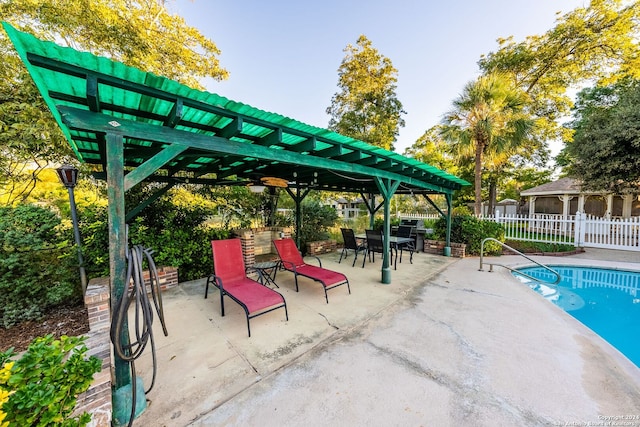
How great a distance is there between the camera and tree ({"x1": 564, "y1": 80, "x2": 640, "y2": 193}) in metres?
9.19

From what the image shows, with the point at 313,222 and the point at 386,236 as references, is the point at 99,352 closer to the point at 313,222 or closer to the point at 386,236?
the point at 386,236

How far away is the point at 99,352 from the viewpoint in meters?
1.96

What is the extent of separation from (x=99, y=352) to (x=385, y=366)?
2.63m

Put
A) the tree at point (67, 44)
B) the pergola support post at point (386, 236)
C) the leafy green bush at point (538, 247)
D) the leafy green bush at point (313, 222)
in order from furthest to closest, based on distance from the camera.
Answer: the leafy green bush at point (538, 247)
the leafy green bush at point (313, 222)
the pergola support post at point (386, 236)
the tree at point (67, 44)

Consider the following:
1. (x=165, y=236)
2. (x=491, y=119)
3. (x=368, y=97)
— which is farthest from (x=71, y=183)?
(x=368, y=97)

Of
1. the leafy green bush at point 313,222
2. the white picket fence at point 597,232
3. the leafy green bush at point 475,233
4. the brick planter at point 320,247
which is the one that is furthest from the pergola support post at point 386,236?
the white picket fence at point 597,232

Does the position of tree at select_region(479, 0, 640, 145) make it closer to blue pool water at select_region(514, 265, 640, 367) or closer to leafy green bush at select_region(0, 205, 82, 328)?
blue pool water at select_region(514, 265, 640, 367)

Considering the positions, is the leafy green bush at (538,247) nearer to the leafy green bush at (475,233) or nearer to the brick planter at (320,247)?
the leafy green bush at (475,233)

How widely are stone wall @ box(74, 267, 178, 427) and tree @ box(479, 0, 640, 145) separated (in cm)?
1635

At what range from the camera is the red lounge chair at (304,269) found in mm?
4297

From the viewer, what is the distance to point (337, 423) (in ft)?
6.27

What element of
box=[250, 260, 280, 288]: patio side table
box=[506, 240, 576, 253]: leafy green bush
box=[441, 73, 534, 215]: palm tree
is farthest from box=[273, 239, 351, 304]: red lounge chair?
box=[441, 73, 534, 215]: palm tree

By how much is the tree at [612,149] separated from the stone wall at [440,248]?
781cm

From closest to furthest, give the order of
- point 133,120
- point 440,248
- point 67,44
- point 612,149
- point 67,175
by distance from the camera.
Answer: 1. point 133,120
2. point 67,175
3. point 67,44
4. point 440,248
5. point 612,149
